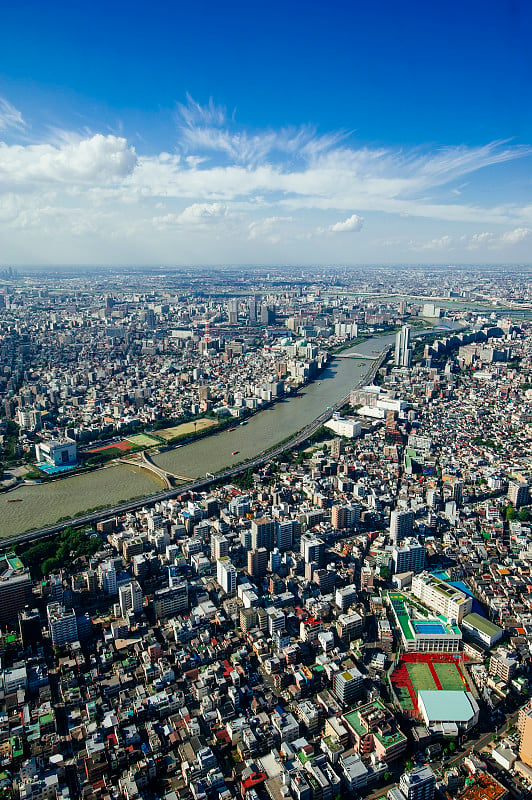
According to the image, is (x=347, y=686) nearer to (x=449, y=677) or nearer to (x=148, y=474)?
(x=449, y=677)

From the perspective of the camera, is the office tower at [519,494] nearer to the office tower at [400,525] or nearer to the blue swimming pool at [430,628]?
the office tower at [400,525]

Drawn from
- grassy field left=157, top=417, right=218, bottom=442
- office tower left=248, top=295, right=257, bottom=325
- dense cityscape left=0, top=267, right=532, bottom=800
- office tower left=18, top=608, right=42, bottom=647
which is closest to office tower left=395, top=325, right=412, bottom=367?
dense cityscape left=0, top=267, right=532, bottom=800

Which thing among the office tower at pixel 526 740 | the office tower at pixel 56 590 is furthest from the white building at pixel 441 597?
the office tower at pixel 56 590

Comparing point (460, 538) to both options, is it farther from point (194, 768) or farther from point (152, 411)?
point (152, 411)

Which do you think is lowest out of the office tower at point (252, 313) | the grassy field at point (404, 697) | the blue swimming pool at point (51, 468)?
the grassy field at point (404, 697)

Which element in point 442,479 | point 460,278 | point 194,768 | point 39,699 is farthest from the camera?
point 460,278

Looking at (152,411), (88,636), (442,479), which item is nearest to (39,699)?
(88,636)

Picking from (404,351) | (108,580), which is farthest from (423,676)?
(404,351)

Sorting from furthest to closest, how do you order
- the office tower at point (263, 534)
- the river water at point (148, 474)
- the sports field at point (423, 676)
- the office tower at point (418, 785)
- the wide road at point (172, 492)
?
the river water at point (148, 474), the wide road at point (172, 492), the office tower at point (263, 534), the sports field at point (423, 676), the office tower at point (418, 785)
